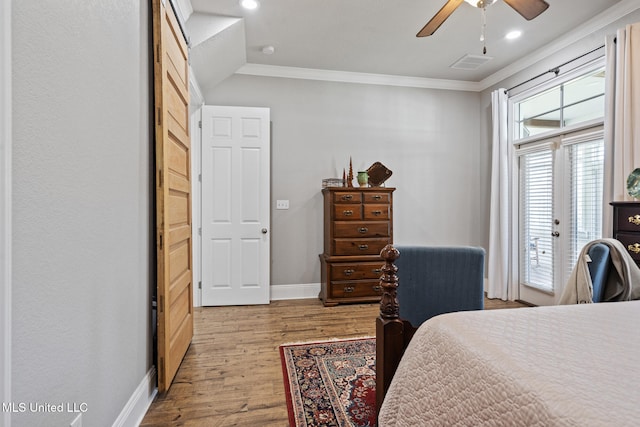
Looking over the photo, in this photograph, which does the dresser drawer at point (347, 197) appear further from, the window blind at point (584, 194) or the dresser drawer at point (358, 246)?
the window blind at point (584, 194)

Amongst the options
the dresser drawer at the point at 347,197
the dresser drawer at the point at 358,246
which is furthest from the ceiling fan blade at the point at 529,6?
the dresser drawer at the point at 358,246

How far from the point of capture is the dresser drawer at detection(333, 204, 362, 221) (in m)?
3.73

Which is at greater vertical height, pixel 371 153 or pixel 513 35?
pixel 513 35

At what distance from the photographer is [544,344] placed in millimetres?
914

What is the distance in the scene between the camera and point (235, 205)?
373 centimetres

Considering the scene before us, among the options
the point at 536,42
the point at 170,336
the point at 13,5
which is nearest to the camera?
the point at 13,5

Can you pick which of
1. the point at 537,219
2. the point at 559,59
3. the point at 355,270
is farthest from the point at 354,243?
the point at 559,59

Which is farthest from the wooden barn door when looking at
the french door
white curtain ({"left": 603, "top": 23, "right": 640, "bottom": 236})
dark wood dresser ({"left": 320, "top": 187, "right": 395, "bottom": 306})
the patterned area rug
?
the french door

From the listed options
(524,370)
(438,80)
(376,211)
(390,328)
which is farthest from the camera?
(438,80)

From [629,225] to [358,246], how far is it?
231 cm

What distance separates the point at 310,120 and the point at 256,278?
2.07 metres

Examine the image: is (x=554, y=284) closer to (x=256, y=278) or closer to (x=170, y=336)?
(x=256, y=278)

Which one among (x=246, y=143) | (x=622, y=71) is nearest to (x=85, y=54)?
(x=246, y=143)

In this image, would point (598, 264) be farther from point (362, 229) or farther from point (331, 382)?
point (362, 229)
